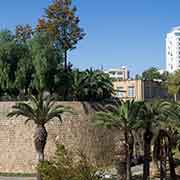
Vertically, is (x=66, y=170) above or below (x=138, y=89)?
below

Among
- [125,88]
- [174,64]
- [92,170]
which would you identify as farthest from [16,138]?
[174,64]

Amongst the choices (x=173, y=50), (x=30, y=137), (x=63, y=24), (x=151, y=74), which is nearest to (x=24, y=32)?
(x=63, y=24)

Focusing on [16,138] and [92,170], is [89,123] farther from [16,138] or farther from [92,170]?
[92,170]

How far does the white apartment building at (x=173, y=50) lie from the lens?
579 feet

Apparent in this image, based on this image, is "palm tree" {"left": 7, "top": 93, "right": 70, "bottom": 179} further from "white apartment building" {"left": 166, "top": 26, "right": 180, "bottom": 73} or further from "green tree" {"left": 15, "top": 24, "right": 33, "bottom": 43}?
"white apartment building" {"left": 166, "top": 26, "right": 180, "bottom": 73}

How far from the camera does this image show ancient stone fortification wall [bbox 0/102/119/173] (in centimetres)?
3809

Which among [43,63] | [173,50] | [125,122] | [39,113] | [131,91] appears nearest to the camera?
[125,122]

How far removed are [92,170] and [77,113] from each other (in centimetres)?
1922

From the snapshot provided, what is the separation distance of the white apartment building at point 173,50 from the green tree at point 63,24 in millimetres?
130985

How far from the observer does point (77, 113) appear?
38.3 metres

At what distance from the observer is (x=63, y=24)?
155 ft

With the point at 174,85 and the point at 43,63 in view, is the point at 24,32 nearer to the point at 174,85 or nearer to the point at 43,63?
the point at 43,63

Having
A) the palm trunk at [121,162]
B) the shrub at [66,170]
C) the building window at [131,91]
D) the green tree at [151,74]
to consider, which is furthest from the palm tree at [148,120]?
the green tree at [151,74]

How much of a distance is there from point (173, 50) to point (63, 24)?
5427 inches
